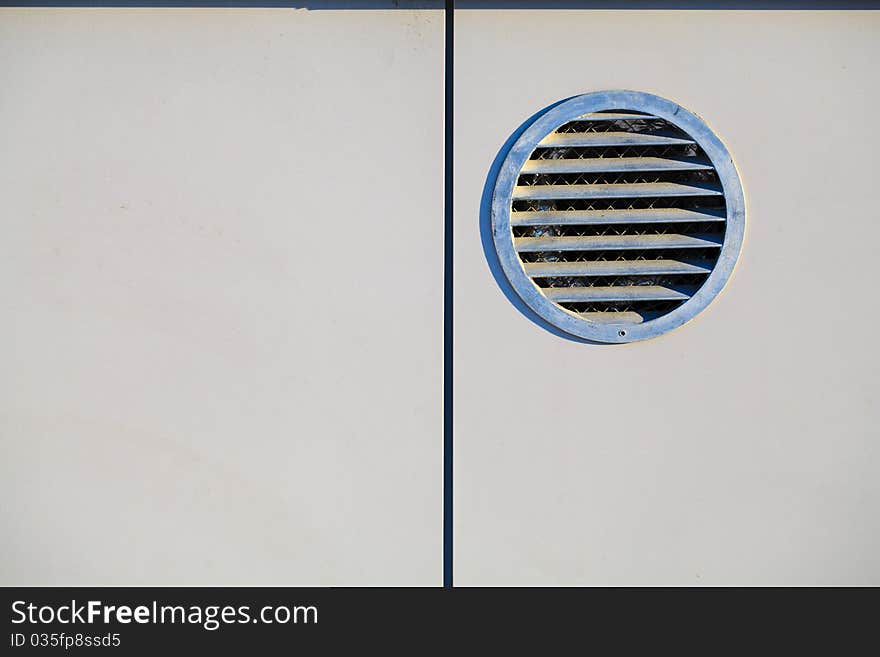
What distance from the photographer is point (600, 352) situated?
2.11 metres

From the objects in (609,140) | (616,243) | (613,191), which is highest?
(609,140)

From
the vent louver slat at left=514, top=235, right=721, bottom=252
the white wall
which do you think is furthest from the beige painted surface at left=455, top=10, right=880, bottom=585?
the vent louver slat at left=514, top=235, right=721, bottom=252

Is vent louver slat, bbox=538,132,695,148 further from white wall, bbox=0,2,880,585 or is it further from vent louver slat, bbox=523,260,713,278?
vent louver slat, bbox=523,260,713,278

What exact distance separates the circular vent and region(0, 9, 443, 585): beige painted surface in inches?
9.1

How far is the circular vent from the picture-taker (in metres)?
2.08

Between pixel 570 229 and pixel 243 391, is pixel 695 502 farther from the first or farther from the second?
pixel 243 391

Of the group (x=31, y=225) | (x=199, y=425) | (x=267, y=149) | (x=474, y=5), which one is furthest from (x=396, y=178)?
(x=31, y=225)

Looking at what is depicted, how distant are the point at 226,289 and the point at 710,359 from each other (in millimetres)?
1212

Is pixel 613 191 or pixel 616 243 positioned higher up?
pixel 613 191

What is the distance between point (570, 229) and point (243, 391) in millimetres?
912

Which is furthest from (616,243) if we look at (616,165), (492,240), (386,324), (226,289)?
(226,289)

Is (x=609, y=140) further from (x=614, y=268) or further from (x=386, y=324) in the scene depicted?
(x=386, y=324)

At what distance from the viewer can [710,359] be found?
2.11 m

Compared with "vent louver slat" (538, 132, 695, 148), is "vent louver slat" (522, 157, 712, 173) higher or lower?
lower
